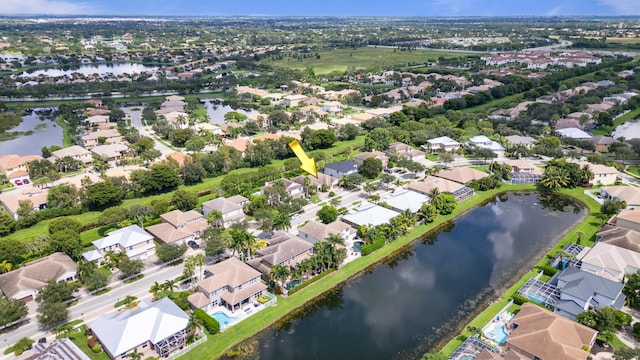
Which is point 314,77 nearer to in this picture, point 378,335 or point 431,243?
point 431,243

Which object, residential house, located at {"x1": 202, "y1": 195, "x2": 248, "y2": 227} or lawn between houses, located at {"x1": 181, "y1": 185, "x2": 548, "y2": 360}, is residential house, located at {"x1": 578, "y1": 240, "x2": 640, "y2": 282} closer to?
lawn between houses, located at {"x1": 181, "y1": 185, "x2": 548, "y2": 360}

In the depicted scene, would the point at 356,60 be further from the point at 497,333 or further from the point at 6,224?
the point at 497,333

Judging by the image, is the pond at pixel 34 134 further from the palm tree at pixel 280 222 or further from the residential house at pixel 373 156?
the residential house at pixel 373 156

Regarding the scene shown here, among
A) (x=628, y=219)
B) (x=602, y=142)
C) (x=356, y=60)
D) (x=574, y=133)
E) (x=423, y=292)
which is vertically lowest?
(x=423, y=292)

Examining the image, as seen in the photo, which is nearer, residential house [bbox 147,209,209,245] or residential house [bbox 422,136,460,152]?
residential house [bbox 147,209,209,245]

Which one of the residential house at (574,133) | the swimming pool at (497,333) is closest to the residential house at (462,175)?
the residential house at (574,133)

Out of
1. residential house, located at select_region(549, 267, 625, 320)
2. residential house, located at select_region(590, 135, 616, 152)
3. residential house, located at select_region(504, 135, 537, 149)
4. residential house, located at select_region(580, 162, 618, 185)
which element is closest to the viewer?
residential house, located at select_region(549, 267, 625, 320)

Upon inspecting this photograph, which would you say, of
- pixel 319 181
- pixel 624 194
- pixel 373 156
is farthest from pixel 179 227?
pixel 624 194

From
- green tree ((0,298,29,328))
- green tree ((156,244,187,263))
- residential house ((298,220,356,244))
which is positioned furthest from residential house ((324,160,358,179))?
green tree ((0,298,29,328))
